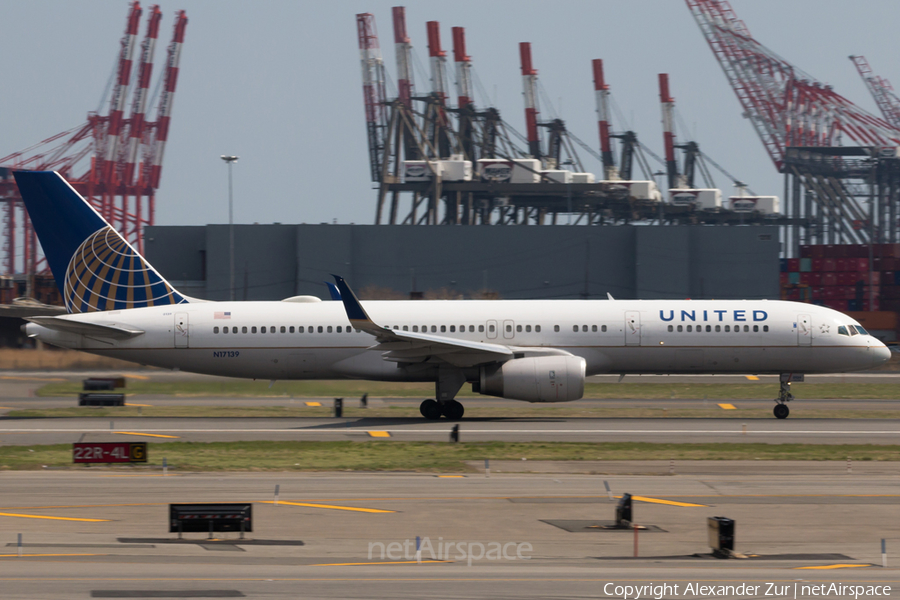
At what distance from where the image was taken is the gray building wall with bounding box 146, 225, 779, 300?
10925 centimetres

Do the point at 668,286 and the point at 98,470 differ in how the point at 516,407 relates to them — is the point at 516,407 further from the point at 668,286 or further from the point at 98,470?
the point at 668,286

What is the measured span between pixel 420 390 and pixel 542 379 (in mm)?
15715

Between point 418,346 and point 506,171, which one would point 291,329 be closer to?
point 418,346

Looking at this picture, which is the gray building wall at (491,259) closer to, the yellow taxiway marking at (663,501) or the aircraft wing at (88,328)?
the aircraft wing at (88,328)

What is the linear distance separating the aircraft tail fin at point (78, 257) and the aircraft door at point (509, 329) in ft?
43.2

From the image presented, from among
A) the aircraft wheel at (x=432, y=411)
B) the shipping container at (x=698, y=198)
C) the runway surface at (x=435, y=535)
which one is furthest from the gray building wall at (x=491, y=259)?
the runway surface at (x=435, y=535)

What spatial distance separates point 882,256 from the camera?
13075 centimetres

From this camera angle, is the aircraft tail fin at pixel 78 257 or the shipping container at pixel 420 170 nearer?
the aircraft tail fin at pixel 78 257

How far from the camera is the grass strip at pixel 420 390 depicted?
40281mm

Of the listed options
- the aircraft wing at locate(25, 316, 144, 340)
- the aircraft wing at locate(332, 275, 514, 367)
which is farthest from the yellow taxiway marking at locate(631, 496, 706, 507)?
the aircraft wing at locate(25, 316, 144, 340)

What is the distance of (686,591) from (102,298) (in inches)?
1166

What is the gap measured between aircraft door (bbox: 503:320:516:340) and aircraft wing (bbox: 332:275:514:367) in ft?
2.94

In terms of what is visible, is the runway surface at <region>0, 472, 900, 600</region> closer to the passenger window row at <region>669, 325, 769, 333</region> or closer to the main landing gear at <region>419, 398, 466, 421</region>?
the main landing gear at <region>419, 398, 466, 421</region>

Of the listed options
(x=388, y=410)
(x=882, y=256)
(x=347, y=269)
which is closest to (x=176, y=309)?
(x=388, y=410)
